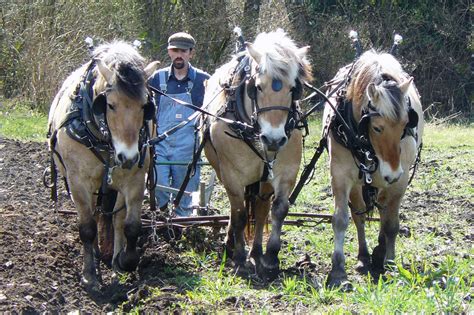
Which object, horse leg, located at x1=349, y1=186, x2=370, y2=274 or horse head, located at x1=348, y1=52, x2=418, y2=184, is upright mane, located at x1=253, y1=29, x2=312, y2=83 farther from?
horse leg, located at x1=349, y1=186, x2=370, y2=274

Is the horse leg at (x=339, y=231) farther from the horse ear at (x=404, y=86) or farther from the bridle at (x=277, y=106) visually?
the horse ear at (x=404, y=86)

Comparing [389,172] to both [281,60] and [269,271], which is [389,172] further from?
[269,271]

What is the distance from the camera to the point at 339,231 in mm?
5934

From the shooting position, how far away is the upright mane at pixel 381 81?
548 cm

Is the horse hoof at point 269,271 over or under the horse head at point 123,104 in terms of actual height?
under

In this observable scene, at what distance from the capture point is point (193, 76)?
7.32m

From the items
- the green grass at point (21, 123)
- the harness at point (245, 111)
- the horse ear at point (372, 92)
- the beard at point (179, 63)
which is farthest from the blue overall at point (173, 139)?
the green grass at point (21, 123)

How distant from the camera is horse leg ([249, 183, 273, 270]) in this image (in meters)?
6.38

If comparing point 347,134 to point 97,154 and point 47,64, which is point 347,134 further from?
point 47,64

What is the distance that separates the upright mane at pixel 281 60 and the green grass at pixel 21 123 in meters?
7.58

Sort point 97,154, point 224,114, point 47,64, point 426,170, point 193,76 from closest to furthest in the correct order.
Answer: point 97,154 → point 224,114 → point 193,76 → point 426,170 → point 47,64

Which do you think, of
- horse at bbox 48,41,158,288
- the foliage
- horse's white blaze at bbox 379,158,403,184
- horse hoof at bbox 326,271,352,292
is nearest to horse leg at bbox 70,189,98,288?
horse at bbox 48,41,158,288

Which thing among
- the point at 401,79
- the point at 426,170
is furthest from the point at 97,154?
the point at 426,170

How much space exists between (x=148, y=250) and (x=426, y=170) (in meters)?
5.12
